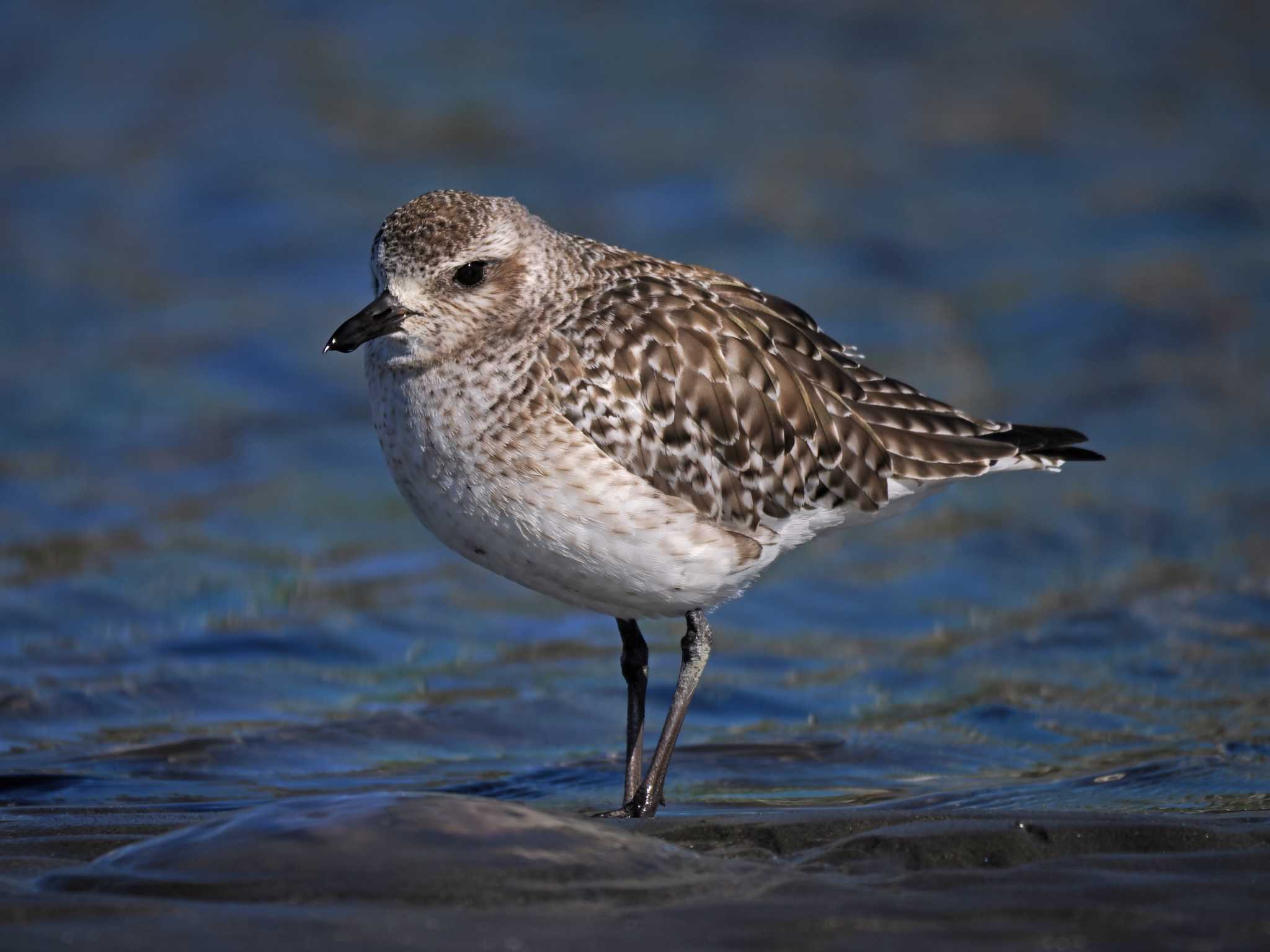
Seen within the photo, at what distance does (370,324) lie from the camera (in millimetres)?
7340

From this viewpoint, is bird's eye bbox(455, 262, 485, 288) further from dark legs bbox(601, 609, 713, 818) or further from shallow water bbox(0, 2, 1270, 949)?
shallow water bbox(0, 2, 1270, 949)

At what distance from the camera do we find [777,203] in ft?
59.3

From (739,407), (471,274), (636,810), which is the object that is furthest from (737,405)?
(636,810)

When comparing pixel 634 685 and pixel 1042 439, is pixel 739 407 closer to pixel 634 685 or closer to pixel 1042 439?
pixel 634 685

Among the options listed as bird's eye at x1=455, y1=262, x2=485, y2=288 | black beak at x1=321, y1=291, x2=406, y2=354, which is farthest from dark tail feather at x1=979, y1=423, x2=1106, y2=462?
black beak at x1=321, y1=291, x2=406, y2=354

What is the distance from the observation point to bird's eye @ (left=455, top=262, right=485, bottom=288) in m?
7.61

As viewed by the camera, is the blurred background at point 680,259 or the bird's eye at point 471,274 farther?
the blurred background at point 680,259

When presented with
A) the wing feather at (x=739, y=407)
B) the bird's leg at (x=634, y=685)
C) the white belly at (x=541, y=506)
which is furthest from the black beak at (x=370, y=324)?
the bird's leg at (x=634, y=685)

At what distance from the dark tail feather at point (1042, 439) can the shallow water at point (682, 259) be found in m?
1.46

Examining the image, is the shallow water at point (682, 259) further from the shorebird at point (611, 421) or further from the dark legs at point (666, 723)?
the shorebird at point (611, 421)

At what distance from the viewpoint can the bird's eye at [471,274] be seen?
7605mm

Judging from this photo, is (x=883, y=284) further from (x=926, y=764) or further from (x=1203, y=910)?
(x=1203, y=910)

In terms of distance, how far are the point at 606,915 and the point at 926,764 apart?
3373mm

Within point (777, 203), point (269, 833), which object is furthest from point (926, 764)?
point (777, 203)
